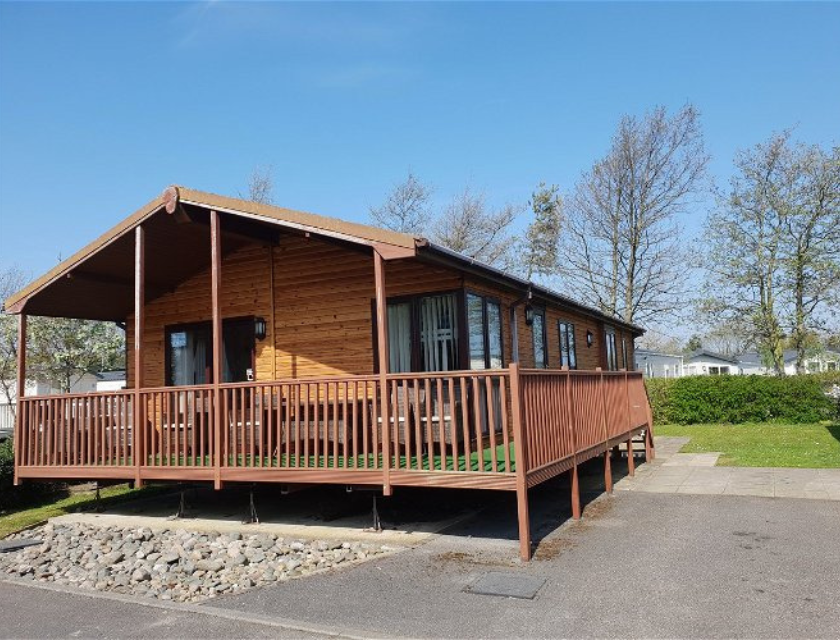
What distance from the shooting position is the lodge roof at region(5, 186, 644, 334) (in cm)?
709

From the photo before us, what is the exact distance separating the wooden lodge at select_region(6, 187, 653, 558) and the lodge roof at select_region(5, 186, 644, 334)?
0.03 metres

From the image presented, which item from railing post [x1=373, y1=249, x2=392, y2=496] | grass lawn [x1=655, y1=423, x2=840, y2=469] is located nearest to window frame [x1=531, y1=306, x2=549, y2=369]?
grass lawn [x1=655, y1=423, x2=840, y2=469]

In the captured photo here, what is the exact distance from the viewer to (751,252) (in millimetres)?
27453

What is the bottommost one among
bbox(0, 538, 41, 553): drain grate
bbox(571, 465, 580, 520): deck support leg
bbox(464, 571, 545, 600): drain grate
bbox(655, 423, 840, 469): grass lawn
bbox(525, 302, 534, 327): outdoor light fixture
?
bbox(0, 538, 41, 553): drain grate

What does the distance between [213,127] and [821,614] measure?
16.1 m

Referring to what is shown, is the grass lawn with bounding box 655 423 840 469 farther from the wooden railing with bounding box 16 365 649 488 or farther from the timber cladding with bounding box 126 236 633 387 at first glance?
the timber cladding with bounding box 126 236 633 387

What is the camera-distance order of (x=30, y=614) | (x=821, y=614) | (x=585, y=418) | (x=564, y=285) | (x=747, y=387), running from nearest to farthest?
1. (x=821, y=614)
2. (x=30, y=614)
3. (x=585, y=418)
4. (x=747, y=387)
5. (x=564, y=285)

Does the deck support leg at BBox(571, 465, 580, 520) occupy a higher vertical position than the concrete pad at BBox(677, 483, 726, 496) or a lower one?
higher

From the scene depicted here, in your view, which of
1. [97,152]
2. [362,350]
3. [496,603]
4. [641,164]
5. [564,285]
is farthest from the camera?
[564,285]

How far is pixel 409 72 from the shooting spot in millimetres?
13383

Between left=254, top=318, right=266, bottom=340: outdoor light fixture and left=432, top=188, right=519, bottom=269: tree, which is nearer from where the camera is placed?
left=254, top=318, right=266, bottom=340: outdoor light fixture

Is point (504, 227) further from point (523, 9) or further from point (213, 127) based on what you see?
point (523, 9)

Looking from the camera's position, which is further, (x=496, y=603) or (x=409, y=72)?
(x=409, y=72)

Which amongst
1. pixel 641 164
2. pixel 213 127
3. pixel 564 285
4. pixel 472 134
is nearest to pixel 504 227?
pixel 564 285
